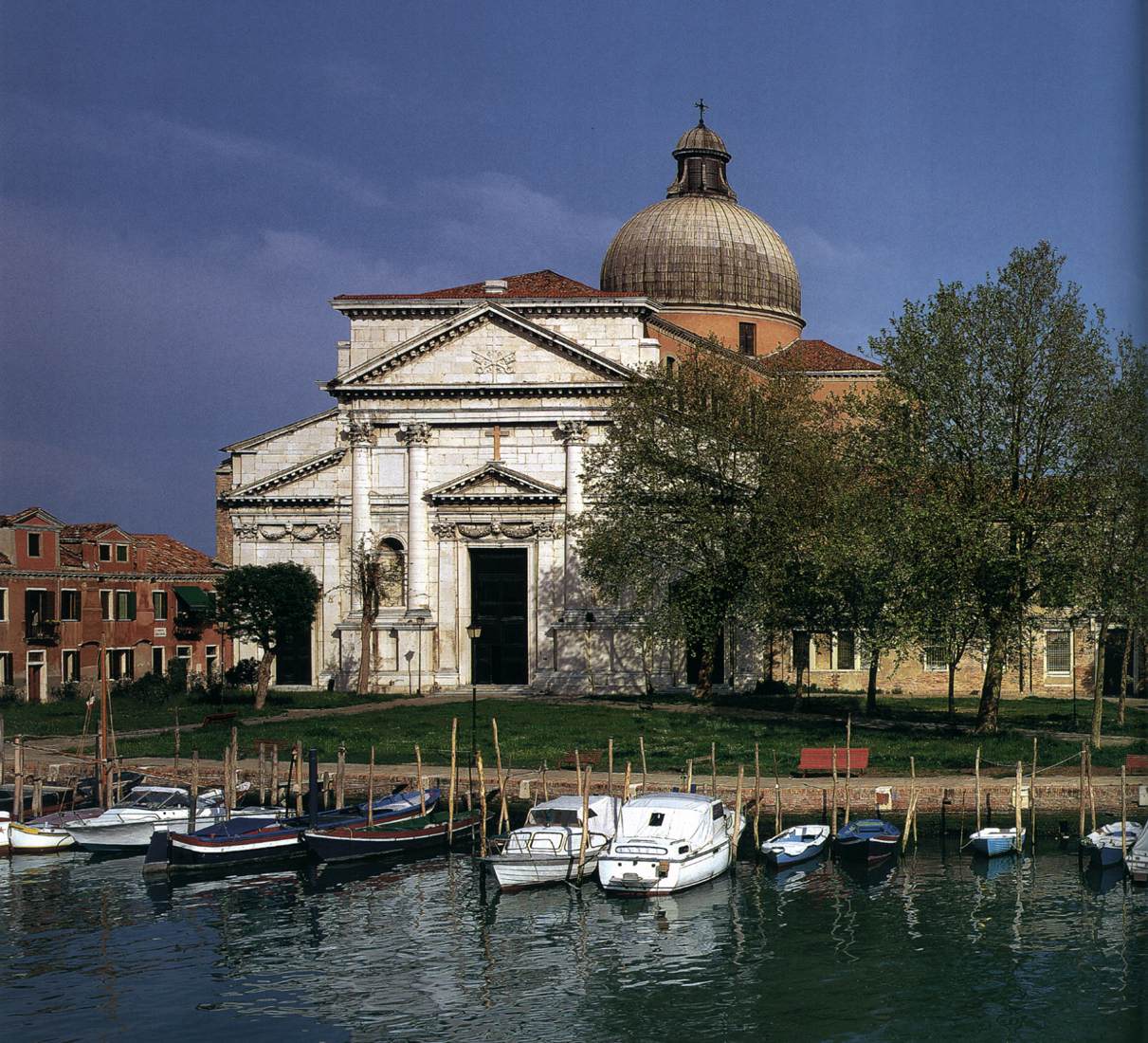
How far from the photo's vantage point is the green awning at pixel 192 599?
2798 inches

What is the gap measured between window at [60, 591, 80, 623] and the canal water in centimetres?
2839

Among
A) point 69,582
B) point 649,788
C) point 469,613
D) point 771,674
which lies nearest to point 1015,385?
point 649,788

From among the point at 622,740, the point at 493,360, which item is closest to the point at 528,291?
the point at 493,360

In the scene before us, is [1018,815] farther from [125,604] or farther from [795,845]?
[125,604]

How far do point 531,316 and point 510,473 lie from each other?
22.8ft

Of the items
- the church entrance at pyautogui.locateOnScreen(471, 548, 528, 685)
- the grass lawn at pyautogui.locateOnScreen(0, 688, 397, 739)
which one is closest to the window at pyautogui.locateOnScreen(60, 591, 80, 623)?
the grass lawn at pyautogui.locateOnScreen(0, 688, 397, 739)

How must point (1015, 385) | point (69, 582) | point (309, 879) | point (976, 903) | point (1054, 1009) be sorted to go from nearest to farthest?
point (1054, 1009), point (976, 903), point (309, 879), point (1015, 385), point (69, 582)

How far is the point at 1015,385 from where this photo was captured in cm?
4525

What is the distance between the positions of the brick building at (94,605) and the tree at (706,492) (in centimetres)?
2059

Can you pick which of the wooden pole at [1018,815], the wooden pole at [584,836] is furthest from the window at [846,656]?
the wooden pole at [584,836]

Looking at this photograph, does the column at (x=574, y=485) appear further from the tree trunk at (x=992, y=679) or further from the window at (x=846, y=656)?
the tree trunk at (x=992, y=679)

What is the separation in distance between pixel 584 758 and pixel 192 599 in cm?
3580

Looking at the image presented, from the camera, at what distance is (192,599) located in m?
71.4

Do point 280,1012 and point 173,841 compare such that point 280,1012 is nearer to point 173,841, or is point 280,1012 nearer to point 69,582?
point 173,841
